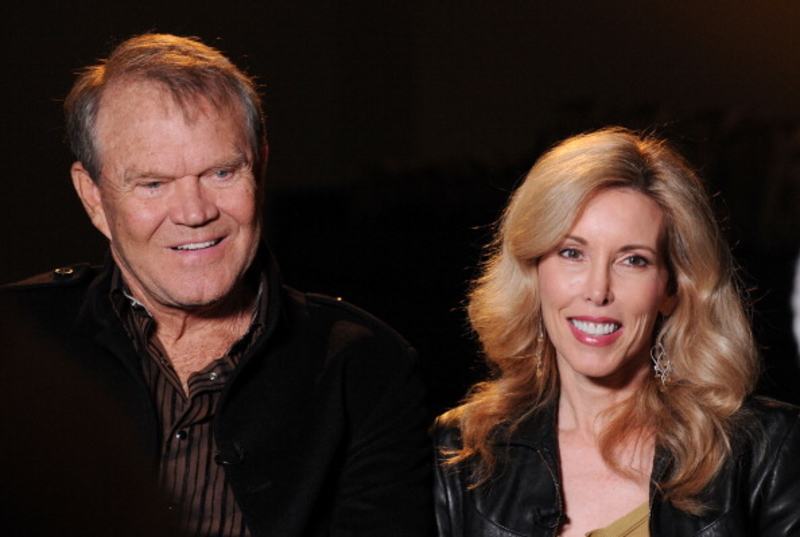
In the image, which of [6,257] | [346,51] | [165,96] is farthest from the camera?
[346,51]

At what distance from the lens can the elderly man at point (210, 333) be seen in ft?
5.98

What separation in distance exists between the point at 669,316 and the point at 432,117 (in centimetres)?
154

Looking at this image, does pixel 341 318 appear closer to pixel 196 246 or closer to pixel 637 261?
pixel 196 246

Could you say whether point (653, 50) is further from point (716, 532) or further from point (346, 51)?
point (716, 532)

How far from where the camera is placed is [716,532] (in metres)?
1.86

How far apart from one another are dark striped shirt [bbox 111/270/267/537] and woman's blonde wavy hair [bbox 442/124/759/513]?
0.50 meters

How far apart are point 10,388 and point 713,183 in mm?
2968

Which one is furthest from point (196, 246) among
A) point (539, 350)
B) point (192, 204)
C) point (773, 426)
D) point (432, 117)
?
point (432, 117)

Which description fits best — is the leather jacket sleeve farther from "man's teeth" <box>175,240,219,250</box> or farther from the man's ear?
the man's ear

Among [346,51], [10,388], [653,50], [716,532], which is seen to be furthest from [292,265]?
[10,388]

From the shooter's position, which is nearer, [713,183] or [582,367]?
[582,367]

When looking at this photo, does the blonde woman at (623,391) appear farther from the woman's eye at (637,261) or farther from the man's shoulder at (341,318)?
the man's shoulder at (341,318)

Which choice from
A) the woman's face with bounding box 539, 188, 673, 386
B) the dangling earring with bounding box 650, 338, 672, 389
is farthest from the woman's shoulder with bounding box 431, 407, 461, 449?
the dangling earring with bounding box 650, 338, 672, 389

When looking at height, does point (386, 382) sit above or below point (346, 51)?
below
